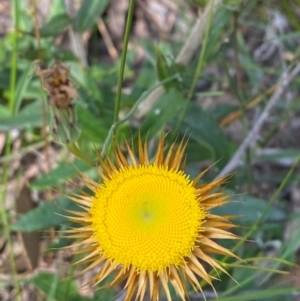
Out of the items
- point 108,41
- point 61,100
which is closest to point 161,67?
point 61,100

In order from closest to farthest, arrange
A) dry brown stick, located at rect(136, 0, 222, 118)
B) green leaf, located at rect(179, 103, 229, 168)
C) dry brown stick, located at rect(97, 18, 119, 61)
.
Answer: dry brown stick, located at rect(136, 0, 222, 118)
green leaf, located at rect(179, 103, 229, 168)
dry brown stick, located at rect(97, 18, 119, 61)

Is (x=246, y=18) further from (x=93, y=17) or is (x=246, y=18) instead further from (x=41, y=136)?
(x=41, y=136)

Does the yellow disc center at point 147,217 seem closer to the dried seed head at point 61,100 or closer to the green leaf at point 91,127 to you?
the dried seed head at point 61,100

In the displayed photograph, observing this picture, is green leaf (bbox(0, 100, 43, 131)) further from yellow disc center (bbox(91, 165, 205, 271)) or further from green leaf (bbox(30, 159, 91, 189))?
yellow disc center (bbox(91, 165, 205, 271))

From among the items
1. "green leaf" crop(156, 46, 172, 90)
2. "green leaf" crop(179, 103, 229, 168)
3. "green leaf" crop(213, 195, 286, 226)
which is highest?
"green leaf" crop(156, 46, 172, 90)

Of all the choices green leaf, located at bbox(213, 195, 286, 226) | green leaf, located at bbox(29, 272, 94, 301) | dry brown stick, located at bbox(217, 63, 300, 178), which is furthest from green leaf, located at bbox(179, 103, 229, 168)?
green leaf, located at bbox(29, 272, 94, 301)

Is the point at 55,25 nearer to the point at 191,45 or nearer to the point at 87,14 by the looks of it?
the point at 87,14
